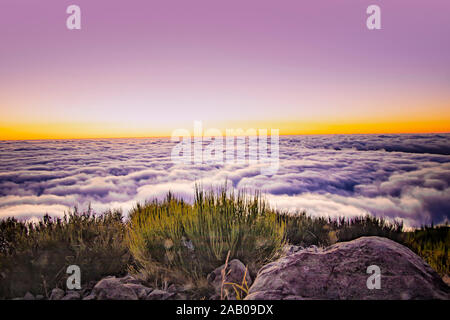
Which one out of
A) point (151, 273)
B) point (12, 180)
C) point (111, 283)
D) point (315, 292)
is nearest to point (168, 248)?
point (151, 273)

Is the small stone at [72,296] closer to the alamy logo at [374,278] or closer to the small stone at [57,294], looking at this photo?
the small stone at [57,294]

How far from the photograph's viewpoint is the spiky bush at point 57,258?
2.89m

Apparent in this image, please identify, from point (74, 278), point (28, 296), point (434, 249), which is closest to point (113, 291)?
point (74, 278)

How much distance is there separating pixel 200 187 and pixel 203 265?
3.48ft

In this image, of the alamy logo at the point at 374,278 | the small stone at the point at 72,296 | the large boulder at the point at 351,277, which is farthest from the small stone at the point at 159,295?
the alamy logo at the point at 374,278

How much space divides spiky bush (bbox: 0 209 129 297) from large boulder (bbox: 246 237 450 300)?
2.07m

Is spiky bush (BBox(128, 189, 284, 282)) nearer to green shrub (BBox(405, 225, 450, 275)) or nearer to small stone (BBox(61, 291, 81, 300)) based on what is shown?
small stone (BBox(61, 291, 81, 300))

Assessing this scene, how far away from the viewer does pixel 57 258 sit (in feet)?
10.5

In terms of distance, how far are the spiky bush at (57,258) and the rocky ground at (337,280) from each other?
0.23 metres

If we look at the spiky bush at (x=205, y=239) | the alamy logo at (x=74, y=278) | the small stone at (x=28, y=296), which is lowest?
the small stone at (x=28, y=296)

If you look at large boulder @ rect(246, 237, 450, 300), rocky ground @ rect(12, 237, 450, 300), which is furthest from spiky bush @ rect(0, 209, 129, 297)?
large boulder @ rect(246, 237, 450, 300)

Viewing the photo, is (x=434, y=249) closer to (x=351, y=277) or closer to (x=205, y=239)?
(x=351, y=277)

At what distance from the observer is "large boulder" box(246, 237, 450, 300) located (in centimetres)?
212

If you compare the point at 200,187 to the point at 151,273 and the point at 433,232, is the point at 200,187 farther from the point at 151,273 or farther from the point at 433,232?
the point at 433,232
